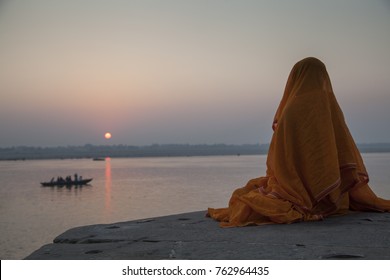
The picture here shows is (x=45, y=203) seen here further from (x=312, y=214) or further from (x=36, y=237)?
(x=312, y=214)

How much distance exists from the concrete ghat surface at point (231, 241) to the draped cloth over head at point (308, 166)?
5.9 inches

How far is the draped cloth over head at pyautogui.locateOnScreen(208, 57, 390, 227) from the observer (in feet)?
12.6

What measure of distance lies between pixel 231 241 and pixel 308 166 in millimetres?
1068

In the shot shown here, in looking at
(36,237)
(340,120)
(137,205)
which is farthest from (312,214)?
(137,205)

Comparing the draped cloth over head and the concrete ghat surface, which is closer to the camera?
the concrete ghat surface

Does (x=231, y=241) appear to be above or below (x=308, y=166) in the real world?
below

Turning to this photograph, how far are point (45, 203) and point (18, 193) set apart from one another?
345 inches

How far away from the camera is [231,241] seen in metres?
3.28

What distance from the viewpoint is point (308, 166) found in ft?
12.8

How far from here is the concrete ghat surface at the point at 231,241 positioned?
2.89m

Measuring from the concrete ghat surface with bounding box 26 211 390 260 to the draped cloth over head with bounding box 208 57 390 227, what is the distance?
15cm

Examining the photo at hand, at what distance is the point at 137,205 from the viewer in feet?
98.9

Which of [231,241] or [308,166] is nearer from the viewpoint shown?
[231,241]

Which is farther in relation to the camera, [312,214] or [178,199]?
[178,199]
